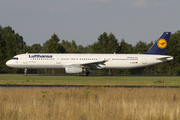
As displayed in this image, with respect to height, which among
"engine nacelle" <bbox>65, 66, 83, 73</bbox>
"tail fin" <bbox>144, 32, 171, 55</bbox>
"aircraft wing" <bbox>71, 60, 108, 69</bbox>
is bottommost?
"engine nacelle" <bbox>65, 66, 83, 73</bbox>

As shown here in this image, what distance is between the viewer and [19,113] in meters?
11.9

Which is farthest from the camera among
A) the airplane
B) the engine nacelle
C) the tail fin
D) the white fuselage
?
the tail fin

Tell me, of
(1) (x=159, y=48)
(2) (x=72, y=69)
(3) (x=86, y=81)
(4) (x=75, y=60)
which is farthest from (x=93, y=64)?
(1) (x=159, y=48)

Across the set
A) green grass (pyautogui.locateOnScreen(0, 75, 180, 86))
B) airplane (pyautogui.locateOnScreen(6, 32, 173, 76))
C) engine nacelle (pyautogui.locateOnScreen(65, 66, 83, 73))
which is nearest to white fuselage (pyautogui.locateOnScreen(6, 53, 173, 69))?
A: airplane (pyautogui.locateOnScreen(6, 32, 173, 76))

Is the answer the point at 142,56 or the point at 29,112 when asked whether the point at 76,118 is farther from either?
the point at 142,56

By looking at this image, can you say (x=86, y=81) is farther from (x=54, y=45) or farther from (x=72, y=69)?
(x=54, y=45)

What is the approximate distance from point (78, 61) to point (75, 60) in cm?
58

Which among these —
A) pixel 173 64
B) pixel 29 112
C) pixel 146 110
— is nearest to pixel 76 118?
pixel 29 112

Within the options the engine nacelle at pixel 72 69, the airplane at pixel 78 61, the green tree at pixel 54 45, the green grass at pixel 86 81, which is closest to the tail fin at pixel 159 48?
the airplane at pixel 78 61

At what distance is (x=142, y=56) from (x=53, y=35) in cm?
3296

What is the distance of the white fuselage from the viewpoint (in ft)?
154

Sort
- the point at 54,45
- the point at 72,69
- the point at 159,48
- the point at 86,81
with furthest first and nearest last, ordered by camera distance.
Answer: the point at 54,45
the point at 159,48
the point at 72,69
the point at 86,81

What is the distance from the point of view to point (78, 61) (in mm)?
47938

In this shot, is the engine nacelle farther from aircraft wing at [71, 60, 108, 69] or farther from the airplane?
aircraft wing at [71, 60, 108, 69]
